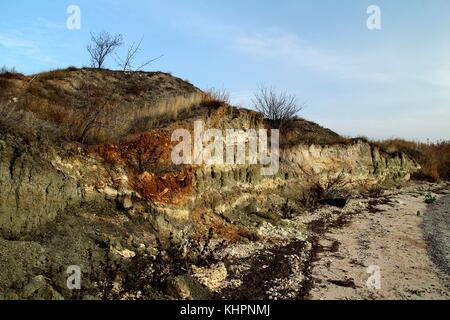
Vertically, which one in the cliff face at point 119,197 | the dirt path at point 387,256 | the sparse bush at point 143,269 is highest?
the cliff face at point 119,197

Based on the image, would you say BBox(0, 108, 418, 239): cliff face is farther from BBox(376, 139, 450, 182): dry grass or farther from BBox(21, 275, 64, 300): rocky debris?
BBox(376, 139, 450, 182): dry grass

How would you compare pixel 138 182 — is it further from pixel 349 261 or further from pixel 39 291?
pixel 349 261

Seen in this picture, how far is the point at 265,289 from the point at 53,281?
11.9 ft

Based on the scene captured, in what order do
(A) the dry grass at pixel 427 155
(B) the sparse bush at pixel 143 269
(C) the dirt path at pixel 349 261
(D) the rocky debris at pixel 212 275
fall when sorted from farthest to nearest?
(A) the dry grass at pixel 427 155, (C) the dirt path at pixel 349 261, (D) the rocky debris at pixel 212 275, (B) the sparse bush at pixel 143 269

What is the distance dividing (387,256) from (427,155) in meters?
22.1

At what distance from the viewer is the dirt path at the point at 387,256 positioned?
7.70 metres

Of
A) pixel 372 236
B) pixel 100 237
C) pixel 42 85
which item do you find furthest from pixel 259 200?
pixel 42 85

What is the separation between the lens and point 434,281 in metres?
8.33

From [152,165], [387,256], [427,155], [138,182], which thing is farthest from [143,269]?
[427,155]

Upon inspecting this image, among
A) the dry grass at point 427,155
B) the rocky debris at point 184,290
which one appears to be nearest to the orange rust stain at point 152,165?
the rocky debris at point 184,290

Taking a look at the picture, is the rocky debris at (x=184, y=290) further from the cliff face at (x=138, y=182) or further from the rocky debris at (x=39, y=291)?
the cliff face at (x=138, y=182)

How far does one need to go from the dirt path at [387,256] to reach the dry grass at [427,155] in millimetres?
11022

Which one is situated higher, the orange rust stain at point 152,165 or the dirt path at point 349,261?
the orange rust stain at point 152,165

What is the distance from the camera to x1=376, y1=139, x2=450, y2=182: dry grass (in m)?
26.4
